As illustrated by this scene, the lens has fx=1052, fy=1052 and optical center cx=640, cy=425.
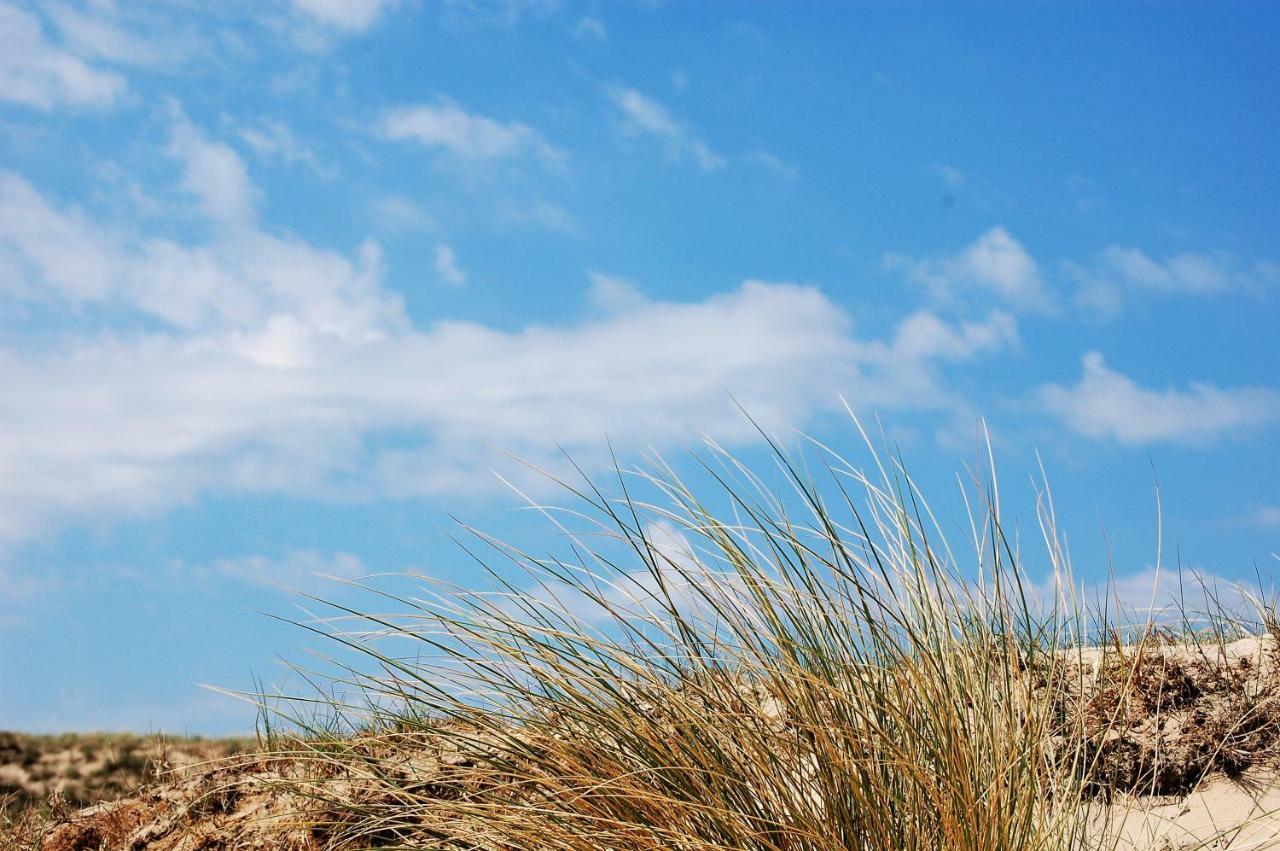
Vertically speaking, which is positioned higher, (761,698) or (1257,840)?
(761,698)

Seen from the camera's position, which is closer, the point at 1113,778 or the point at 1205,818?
the point at 1113,778

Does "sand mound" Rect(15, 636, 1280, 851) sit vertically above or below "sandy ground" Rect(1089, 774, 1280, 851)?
above

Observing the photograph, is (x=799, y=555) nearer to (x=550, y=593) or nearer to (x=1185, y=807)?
(x=550, y=593)

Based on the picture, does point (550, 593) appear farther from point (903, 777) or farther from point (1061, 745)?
point (1061, 745)

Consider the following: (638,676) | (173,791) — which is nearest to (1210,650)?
(638,676)

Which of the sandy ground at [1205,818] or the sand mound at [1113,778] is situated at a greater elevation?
the sand mound at [1113,778]

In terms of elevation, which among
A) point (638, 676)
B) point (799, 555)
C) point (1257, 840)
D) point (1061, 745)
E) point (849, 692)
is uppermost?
point (799, 555)

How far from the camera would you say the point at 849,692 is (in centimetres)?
286

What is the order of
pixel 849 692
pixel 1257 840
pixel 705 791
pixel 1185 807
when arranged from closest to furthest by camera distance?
pixel 705 791 < pixel 849 692 < pixel 1257 840 < pixel 1185 807

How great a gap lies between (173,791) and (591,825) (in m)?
2.78

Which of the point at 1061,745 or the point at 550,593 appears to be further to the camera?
the point at 1061,745

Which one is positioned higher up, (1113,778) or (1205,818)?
(1113,778)

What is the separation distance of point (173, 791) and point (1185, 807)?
4114 mm

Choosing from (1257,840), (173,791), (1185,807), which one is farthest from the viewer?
(173,791)
